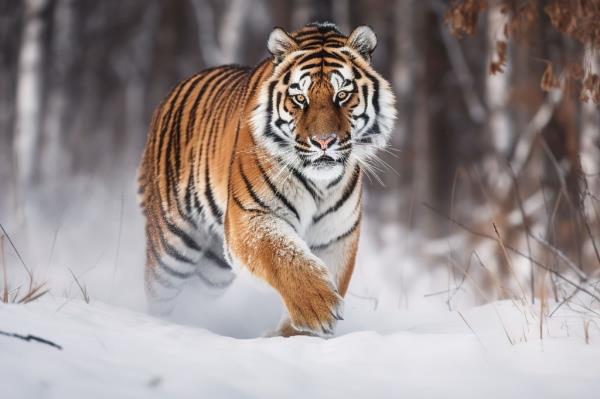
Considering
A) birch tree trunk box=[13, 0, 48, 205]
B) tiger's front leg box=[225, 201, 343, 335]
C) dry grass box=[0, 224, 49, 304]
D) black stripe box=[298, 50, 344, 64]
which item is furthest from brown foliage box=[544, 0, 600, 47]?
birch tree trunk box=[13, 0, 48, 205]

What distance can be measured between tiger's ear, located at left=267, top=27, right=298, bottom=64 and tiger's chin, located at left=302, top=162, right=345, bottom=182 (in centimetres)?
62

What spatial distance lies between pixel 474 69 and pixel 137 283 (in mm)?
17035

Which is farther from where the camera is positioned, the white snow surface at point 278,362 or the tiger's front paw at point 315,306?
the tiger's front paw at point 315,306

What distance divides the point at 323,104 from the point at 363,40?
0.47 m

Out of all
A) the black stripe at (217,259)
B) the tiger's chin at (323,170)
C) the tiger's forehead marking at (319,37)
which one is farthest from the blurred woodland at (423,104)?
the black stripe at (217,259)

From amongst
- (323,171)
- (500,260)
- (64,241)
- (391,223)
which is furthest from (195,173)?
(391,223)

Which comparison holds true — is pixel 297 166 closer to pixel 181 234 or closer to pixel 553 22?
pixel 181 234

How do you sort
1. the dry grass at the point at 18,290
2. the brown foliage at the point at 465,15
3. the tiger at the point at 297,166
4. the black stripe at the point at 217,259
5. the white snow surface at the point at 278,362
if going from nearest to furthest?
1. the white snow surface at the point at 278,362
2. the dry grass at the point at 18,290
3. the tiger at the point at 297,166
4. the brown foliage at the point at 465,15
5. the black stripe at the point at 217,259

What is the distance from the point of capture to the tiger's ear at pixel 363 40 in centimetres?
409

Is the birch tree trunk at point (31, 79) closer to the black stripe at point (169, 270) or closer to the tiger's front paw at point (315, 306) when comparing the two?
the black stripe at point (169, 270)

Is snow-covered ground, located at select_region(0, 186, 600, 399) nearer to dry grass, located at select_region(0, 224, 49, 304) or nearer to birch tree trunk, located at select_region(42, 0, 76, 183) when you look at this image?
dry grass, located at select_region(0, 224, 49, 304)

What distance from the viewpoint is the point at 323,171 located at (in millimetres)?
3836

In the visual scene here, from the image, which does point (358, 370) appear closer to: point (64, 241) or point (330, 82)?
point (330, 82)

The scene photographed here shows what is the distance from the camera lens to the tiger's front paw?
354 cm
